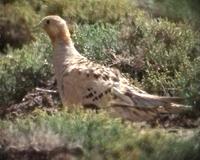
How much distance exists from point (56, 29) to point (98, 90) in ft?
5.26

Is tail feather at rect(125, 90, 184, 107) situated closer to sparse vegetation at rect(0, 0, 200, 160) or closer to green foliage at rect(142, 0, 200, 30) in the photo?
sparse vegetation at rect(0, 0, 200, 160)

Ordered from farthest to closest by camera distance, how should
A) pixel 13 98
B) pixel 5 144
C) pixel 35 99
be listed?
pixel 13 98
pixel 35 99
pixel 5 144

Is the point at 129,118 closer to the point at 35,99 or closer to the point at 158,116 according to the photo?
the point at 158,116

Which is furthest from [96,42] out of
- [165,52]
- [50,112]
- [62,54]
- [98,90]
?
[98,90]

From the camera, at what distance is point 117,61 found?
472 inches

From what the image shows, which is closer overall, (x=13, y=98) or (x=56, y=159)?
(x=56, y=159)

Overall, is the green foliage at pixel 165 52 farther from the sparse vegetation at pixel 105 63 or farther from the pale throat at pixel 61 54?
the pale throat at pixel 61 54

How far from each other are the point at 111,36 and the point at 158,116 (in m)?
2.84

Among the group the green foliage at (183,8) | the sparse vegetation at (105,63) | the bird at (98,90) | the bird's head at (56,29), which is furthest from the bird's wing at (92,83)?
the green foliage at (183,8)

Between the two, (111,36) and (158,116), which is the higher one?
(111,36)

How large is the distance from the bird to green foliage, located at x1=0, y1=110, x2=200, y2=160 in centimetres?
83

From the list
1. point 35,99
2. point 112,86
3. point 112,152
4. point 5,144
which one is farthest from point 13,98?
point 112,152

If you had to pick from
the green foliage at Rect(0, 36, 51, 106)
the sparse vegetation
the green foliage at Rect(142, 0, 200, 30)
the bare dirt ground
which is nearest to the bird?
the bare dirt ground

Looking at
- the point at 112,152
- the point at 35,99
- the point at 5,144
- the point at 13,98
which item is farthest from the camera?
the point at 13,98
